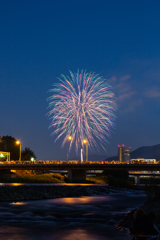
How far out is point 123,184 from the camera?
84.9m

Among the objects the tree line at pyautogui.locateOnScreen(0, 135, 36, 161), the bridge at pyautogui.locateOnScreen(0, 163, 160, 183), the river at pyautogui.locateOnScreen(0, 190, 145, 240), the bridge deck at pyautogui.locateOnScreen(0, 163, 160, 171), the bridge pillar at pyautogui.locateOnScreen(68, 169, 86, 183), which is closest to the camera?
the river at pyautogui.locateOnScreen(0, 190, 145, 240)

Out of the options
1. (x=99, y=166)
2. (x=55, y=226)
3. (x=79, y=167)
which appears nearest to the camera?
(x=55, y=226)

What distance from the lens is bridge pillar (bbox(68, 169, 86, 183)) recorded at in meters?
104

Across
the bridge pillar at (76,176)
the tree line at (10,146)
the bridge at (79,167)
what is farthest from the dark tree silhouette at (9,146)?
the bridge pillar at (76,176)

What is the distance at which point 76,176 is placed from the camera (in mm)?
105500

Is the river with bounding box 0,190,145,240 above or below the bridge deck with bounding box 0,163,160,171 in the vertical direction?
below

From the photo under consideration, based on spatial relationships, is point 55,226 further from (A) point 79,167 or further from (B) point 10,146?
(B) point 10,146

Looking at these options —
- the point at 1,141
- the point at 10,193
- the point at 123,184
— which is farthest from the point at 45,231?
the point at 1,141

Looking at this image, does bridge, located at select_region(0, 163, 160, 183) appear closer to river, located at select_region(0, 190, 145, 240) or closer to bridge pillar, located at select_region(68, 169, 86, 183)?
bridge pillar, located at select_region(68, 169, 86, 183)

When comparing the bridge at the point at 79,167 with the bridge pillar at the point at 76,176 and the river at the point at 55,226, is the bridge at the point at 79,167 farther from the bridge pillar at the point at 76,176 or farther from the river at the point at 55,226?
the river at the point at 55,226

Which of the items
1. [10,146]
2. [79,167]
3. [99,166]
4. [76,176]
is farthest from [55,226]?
[10,146]

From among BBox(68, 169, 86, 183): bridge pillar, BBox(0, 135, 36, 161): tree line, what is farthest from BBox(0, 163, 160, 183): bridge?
BBox(0, 135, 36, 161): tree line

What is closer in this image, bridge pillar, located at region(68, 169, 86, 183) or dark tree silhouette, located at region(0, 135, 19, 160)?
bridge pillar, located at region(68, 169, 86, 183)

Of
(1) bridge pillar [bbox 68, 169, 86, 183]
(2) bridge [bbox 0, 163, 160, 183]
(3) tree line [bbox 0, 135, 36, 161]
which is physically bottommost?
(1) bridge pillar [bbox 68, 169, 86, 183]
